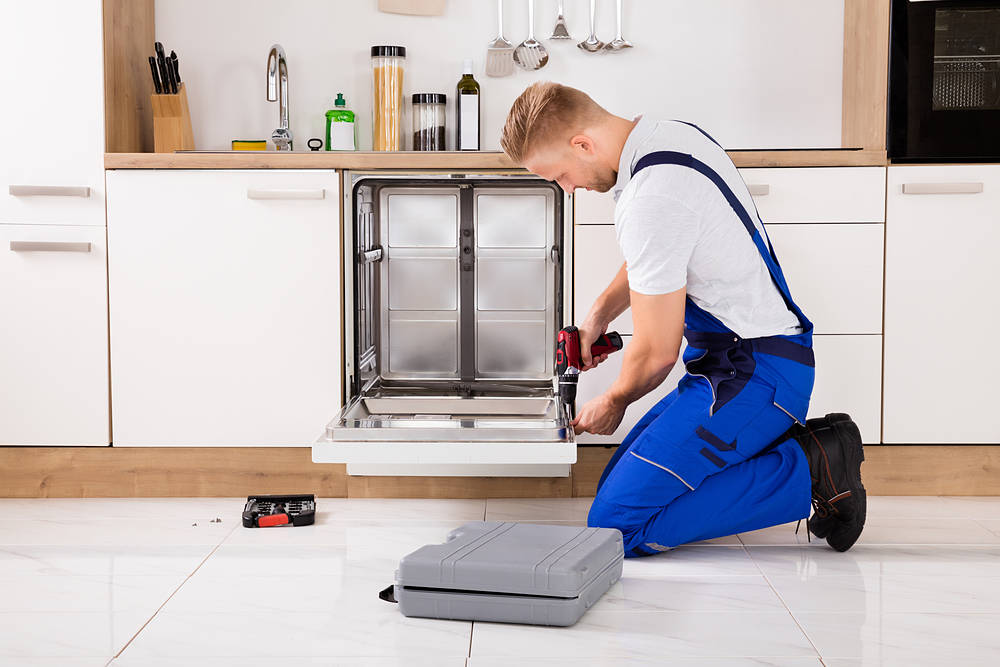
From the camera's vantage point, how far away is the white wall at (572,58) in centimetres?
300

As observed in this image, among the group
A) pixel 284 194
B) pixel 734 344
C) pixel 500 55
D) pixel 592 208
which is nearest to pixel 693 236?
pixel 734 344

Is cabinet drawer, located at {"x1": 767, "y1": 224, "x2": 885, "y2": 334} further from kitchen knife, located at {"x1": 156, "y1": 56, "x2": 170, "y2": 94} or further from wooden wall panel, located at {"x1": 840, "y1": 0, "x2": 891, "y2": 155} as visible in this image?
kitchen knife, located at {"x1": 156, "y1": 56, "x2": 170, "y2": 94}

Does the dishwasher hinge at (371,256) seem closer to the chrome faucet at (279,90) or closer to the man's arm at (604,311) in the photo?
the chrome faucet at (279,90)

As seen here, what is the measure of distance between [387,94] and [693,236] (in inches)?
54.8

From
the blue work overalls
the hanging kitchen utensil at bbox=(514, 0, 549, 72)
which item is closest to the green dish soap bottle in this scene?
the hanging kitchen utensil at bbox=(514, 0, 549, 72)

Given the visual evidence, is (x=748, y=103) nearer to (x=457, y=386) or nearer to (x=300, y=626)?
(x=457, y=386)

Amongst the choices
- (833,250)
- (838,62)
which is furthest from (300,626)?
(838,62)

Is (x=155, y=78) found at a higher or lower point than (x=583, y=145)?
higher

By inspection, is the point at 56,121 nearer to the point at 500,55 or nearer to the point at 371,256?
the point at 371,256

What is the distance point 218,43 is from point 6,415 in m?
1.28

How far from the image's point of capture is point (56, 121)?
2.50 m

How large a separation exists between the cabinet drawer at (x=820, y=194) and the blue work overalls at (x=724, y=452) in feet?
1.51

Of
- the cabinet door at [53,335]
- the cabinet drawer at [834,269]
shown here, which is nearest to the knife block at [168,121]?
the cabinet door at [53,335]

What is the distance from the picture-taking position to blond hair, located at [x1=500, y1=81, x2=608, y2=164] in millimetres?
1943
